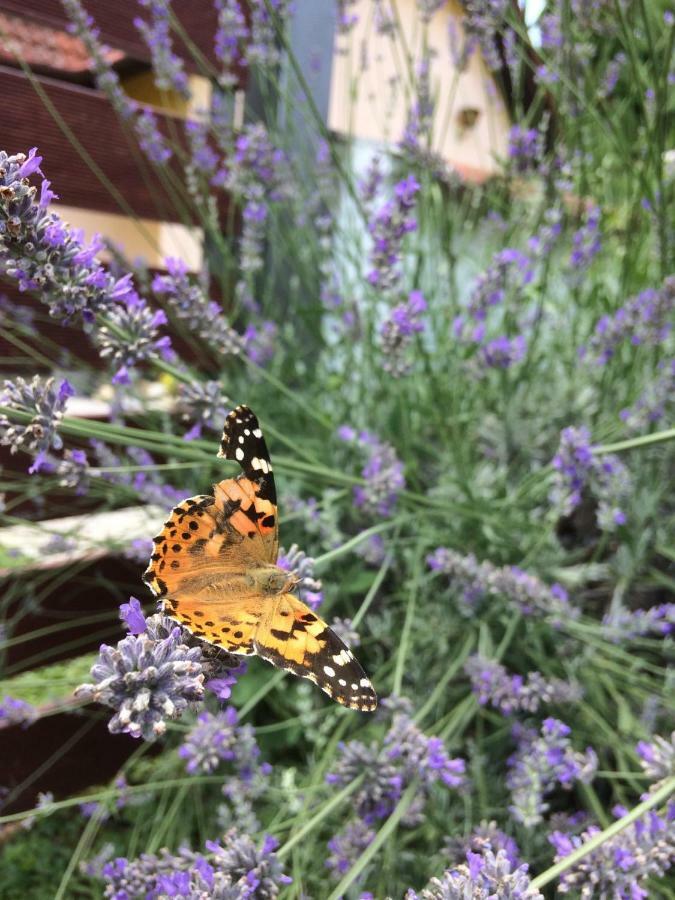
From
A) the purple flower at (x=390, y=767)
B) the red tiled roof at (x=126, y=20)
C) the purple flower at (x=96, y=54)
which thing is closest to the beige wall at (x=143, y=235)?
the purple flower at (x=96, y=54)

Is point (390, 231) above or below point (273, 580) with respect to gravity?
above

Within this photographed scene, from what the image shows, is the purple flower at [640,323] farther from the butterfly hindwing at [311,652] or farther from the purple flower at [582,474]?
the butterfly hindwing at [311,652]

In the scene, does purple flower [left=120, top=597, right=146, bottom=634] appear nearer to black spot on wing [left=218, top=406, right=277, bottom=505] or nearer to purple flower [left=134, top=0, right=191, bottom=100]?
black spot on wing [left=218, top=406, right=277, bottom=505]

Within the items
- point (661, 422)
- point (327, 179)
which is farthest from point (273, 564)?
point (327, 179)

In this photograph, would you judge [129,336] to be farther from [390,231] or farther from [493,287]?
[493,287]

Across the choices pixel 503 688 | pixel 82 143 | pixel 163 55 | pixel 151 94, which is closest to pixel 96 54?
pixel 163 55

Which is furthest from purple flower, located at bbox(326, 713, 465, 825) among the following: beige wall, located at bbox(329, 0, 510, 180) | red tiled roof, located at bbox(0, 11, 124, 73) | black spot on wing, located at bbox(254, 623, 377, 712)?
beige wall, located at bbox(329, 0, 510, 180)
